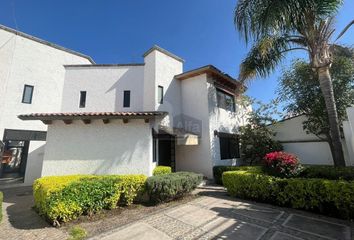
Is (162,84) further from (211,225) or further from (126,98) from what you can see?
(211,225)

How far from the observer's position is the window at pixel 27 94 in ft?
53.7

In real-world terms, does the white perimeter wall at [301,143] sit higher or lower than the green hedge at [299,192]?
higher

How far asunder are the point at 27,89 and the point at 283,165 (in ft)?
→ 69.3

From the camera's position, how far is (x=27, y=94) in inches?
654

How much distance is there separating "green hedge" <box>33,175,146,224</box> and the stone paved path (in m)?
1.97

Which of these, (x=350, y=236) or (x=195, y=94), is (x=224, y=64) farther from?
(x=350, y=236)

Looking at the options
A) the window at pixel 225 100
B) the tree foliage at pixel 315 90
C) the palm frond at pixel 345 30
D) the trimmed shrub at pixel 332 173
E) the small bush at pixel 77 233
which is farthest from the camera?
the window at pixel 225 100

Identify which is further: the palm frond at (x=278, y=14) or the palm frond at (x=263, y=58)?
the palm frond at (x=263, y=58)

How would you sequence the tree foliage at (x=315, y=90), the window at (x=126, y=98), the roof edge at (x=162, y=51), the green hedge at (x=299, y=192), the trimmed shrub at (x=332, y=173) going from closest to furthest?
1. the green hedge at (x=299, y=192)
2. the trimmed shrub at (x=332, y=173)
3. the tree foliage at (x=315, y=90)
4. the roof edge at (x=162, y=51)
5. the window at (x=126, y=98)

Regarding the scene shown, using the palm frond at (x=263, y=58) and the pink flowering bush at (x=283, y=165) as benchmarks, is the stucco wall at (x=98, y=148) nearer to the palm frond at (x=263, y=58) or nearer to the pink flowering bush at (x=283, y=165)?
the pink flowering bush at (x=283, y=165)

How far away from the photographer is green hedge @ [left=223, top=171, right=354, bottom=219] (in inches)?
296

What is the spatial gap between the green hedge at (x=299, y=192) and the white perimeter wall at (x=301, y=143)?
32.1ft

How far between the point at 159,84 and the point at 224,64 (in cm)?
765

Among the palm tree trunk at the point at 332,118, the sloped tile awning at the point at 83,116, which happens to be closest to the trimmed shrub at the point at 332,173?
the palm tree trunk at the point at 332,118
